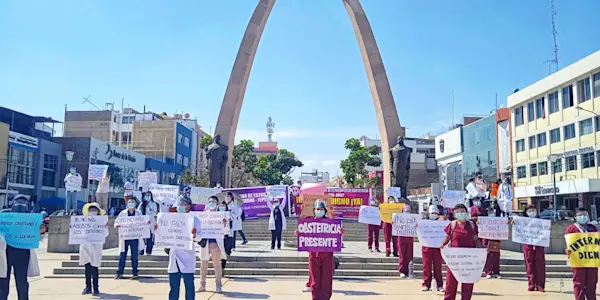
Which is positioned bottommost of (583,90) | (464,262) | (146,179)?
(464,262)

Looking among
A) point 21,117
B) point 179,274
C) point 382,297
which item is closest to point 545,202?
point 382,297

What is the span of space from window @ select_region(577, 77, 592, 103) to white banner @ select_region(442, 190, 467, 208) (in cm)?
2384

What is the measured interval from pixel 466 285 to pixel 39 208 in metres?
41.6

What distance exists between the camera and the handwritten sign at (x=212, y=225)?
30.5ft

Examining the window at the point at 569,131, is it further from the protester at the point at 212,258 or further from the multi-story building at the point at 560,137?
the protester at the point at 212,258

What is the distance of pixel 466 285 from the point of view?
24.7ft

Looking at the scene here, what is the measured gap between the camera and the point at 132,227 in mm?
Answer: 10547

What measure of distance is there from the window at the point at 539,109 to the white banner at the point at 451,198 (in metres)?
27.8

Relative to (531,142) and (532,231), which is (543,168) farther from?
(532,231)

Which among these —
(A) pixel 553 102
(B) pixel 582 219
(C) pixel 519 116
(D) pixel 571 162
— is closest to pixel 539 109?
(A) pixel 553 102

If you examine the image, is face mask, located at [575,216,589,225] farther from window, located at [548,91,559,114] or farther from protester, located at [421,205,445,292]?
window, located at [548,91,559,114]

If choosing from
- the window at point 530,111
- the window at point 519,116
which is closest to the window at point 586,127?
the window at point 530,111

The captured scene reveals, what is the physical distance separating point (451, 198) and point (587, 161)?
77.4 feet

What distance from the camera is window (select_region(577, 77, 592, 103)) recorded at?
35312mm
